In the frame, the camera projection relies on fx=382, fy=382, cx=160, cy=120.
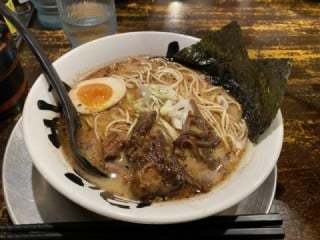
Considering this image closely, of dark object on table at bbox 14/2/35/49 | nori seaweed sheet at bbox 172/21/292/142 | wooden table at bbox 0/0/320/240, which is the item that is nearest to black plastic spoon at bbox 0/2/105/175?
wooden table at bbox 0/0/320/240

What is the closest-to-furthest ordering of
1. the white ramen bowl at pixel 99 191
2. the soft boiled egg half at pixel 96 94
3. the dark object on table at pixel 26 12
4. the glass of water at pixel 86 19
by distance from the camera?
1. the white ramen bowl at pixel 99 191
2. the soft boiled egg half at pixel 96 94
3. the glass of water at pixel 86 19
4. the dark object on table at pixel 26 12

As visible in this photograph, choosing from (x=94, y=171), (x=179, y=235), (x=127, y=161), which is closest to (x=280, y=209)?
(x=179, y=235)

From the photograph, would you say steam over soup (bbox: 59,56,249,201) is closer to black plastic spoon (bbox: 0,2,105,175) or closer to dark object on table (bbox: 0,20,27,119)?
black plastic spoon (bbox: 0,2,105,175)

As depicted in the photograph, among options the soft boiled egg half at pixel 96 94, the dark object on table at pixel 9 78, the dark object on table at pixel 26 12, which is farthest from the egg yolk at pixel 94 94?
the dark object on table at pixel 26 12

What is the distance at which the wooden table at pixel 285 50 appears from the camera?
1.48 meters

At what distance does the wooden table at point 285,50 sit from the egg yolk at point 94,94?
36cm

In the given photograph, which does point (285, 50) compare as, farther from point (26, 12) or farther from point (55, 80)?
point (26, 12)

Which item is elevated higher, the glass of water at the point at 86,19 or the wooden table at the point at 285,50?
the glass of water at the point at 86,19

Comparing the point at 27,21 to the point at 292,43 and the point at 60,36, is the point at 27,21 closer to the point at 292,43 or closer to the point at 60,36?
the point at 60,36

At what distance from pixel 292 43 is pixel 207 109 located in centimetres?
98

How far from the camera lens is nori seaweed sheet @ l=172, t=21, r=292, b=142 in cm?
149

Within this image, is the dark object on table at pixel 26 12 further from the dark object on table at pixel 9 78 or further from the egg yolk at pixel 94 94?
the egg yolk at pixel 94 94

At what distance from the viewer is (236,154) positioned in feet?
4.88

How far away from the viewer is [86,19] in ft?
7.35
